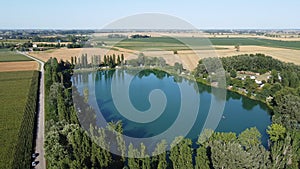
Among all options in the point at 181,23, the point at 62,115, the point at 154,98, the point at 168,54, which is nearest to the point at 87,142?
the point at 62,115

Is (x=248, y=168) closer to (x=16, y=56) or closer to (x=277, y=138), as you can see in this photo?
(x=277, y=138)

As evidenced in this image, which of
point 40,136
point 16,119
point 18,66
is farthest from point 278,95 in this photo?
point 18,66

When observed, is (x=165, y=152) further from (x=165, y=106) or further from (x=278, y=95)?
(x=278, y=95)

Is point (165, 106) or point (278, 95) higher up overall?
point (278, 95)

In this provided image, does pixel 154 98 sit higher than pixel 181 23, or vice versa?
pixel 181 23

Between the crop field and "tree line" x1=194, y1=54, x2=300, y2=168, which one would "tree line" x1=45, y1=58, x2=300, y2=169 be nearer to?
"tree line" x1=194, y1=54, x2=300, y2=168

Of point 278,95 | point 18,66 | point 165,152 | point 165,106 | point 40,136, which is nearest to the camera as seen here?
point 165,152

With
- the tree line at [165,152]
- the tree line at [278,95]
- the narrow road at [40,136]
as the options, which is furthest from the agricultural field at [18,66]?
the tree line at [165,152]
